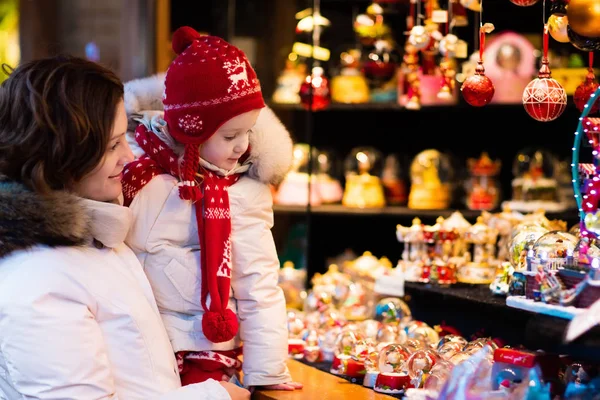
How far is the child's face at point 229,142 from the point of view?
6.75 feet

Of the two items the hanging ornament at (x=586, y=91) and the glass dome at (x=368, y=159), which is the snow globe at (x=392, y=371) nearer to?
the hanging ornament at (x=586, y=91)

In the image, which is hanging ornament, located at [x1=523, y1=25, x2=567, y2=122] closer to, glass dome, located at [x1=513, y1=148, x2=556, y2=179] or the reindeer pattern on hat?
the reindeer pattern on hat

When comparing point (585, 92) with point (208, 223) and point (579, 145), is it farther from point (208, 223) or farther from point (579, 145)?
point (208, 223)

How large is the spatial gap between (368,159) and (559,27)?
223 cm

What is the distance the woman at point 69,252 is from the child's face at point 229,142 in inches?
9.7

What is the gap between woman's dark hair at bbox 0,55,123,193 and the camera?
5.78 feet

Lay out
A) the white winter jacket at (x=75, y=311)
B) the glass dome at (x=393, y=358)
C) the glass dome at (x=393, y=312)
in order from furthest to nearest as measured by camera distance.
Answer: the glass dome at (x=393, y=312), the glass dome at (x=393, y=358), the white winter jacket at (x=75, y=311)

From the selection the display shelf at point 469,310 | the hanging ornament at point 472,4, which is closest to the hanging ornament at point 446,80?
the hanging ornament at point 472,4

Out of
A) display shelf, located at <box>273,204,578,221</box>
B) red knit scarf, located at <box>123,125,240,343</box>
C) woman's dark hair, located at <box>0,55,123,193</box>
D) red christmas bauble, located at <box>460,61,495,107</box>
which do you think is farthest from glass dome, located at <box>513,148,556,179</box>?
woman's dark hair, located at <box>0,55,123,193</box>

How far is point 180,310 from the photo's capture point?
6.89ft

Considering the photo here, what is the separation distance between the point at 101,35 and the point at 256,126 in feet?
10.3

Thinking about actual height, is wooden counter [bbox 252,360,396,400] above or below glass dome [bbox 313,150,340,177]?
below

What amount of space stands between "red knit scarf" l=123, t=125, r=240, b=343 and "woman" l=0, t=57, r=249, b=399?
17 centimetres

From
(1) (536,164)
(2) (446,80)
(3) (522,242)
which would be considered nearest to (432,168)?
(1) (536,164)
